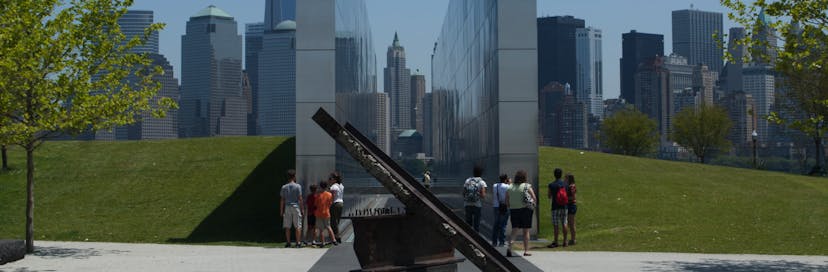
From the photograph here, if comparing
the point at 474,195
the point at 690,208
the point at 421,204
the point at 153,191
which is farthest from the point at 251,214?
the point at 421,204

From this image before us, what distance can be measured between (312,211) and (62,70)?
217 inches

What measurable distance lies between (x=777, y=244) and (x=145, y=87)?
13.6 metres

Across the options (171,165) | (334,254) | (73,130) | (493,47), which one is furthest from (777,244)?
(171,165)

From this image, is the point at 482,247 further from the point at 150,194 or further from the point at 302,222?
the point at 150,194

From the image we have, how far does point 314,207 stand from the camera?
63.3 ft

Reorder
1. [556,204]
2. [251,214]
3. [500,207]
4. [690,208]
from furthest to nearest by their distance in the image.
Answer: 1. [690,208]
2. [251,214]
3. [556,204]
4. [500,207]

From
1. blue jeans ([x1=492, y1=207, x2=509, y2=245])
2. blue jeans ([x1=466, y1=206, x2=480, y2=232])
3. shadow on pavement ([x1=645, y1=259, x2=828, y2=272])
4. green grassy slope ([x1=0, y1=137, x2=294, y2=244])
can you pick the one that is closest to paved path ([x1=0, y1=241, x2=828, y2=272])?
shadow on pavement ([x1=645, y1=259, x2=828, y2=272])

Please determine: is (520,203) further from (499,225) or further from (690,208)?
(690,208)

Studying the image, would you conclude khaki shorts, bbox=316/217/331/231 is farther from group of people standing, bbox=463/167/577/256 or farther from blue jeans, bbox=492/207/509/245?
blue jeans, bbox=492/207/509/245

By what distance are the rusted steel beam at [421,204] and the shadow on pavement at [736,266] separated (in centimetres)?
694

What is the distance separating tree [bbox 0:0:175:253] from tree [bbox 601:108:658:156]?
223 feet

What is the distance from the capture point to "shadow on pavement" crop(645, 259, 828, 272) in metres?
15.4

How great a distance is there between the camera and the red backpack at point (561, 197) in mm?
18484

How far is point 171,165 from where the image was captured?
31.7 meters
